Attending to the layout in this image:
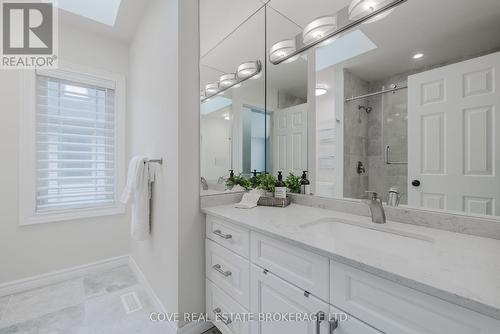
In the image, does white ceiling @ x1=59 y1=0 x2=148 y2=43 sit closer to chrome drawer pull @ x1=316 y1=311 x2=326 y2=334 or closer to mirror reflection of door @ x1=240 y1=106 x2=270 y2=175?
mirror reflection of door @ x1=240 y1=106 x2=270 y2=175

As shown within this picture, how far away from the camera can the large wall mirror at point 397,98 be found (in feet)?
2.95

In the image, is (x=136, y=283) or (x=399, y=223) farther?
(x=136, y=283)

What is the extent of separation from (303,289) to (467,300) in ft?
1.65

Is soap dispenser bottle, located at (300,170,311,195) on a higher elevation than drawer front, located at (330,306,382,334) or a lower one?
higher

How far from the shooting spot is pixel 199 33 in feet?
4.87

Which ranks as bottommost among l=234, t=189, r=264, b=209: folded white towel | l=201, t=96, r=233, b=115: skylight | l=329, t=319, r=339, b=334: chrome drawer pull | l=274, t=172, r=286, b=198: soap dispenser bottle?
l=329, t=319, r=339, b=334: chrome drawer pull

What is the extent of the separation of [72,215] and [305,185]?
90.5 inches

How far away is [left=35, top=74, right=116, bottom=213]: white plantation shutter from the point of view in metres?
2.04

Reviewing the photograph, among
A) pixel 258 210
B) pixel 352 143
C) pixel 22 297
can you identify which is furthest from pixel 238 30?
pixel 22 297

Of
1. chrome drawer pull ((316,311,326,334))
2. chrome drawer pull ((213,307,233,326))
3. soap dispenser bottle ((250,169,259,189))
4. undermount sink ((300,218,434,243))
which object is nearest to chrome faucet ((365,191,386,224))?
undermount sink ((300,218,434,243))

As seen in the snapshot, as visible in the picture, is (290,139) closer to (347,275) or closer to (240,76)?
(240,76)

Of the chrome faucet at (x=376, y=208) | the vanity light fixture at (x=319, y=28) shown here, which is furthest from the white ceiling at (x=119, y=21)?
the chrome faucet at (x=376, y=208)

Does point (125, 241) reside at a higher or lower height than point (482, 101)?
lower

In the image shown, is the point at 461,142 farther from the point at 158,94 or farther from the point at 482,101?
the point at 158,94
